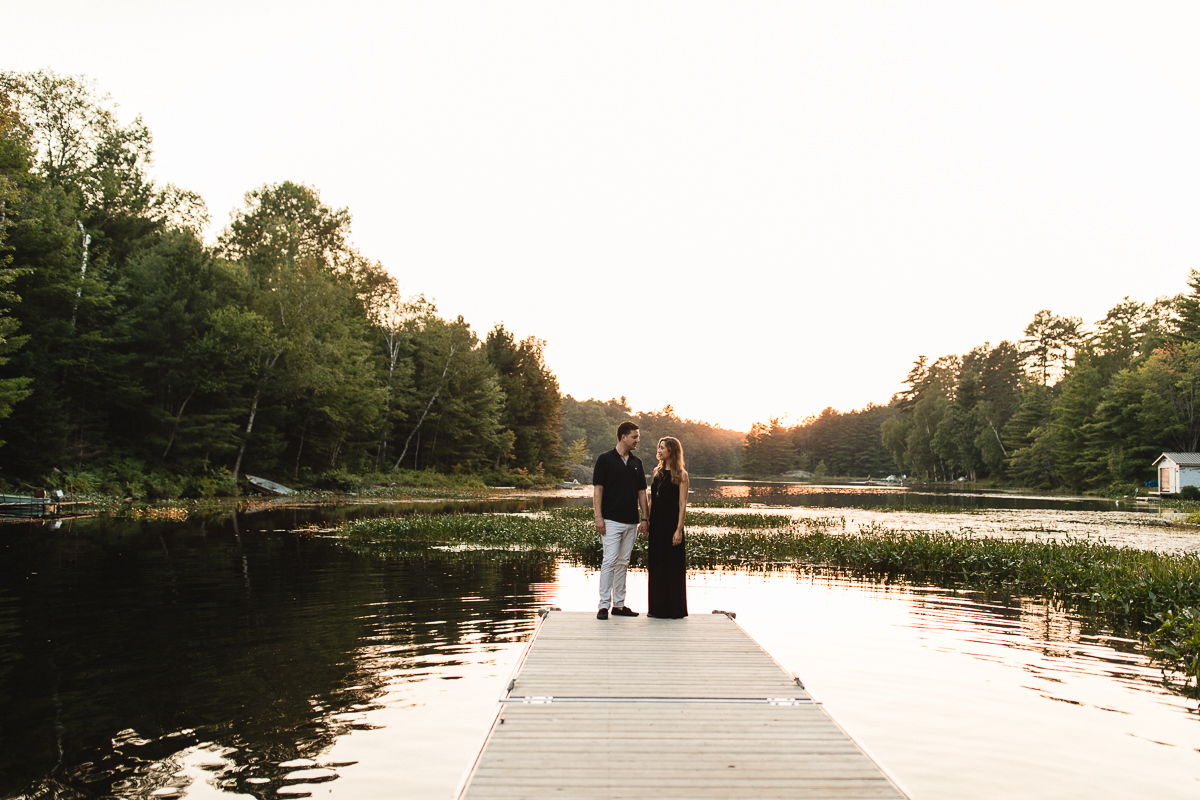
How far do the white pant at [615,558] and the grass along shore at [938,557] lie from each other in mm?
6236

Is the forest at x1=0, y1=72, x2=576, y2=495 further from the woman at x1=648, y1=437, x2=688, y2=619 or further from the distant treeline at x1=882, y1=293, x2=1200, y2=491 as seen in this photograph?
the distant treeline at x1=882, y1=293, x2=1200, y2=491

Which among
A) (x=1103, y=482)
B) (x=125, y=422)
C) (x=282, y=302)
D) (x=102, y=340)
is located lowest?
(x=1103, y=482)

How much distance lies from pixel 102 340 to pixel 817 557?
1254 inches

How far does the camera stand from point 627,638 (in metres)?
8.38

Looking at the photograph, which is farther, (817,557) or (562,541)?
(562,541)

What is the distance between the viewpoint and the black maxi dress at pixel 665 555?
9070 mm

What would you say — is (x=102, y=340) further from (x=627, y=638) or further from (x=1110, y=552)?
(x=1110, y=552)

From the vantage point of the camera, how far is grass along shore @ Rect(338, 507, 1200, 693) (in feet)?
Answer: 39.4

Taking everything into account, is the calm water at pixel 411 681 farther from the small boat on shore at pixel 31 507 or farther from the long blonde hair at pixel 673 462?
the small boat on shore at pixel 31 507

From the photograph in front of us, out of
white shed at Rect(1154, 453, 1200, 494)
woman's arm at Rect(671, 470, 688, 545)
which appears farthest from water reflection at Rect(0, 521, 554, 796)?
white shed at Rect(1154, 453, 1200, 494)

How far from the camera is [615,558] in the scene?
372 inches

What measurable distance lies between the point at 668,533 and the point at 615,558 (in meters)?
0.82

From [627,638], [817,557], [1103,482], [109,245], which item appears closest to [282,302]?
[109,245]

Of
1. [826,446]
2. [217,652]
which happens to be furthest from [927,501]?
[826,446]
